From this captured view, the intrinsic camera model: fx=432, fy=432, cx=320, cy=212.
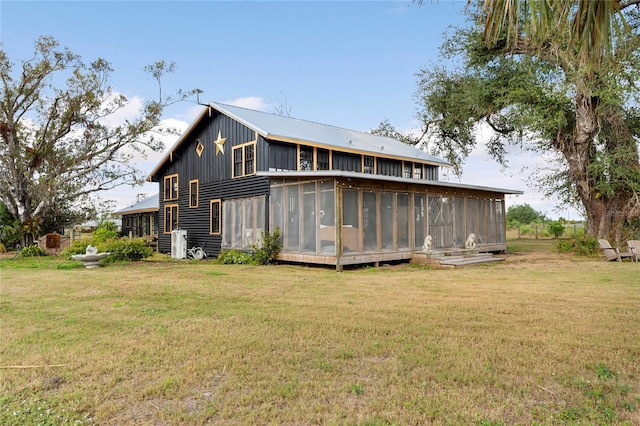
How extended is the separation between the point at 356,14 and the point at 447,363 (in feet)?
46.7

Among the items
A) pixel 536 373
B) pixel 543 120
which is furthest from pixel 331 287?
pixel 543 120

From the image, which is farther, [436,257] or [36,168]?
[36,168]

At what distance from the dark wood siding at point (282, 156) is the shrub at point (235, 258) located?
3388mm

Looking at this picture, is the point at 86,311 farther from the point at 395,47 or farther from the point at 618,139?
the point at 618,139

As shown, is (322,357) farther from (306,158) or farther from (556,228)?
(556,228)

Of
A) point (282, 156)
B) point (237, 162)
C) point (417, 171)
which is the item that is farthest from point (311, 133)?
point (417, 171)

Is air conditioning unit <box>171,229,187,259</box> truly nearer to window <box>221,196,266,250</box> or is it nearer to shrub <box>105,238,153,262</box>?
window <box>221,196,266,250</box>

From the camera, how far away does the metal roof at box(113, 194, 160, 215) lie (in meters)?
27.5

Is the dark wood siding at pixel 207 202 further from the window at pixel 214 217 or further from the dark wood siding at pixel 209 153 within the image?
the dark wood siding at pixel 209 153

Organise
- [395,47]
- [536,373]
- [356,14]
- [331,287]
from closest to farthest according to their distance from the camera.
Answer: [536,373] < [331,287] < [356,14] < [395,47]

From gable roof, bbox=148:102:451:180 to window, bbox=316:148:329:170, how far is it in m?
→ 0.39

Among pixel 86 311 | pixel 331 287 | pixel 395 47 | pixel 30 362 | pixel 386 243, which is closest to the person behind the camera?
pixel 30 362

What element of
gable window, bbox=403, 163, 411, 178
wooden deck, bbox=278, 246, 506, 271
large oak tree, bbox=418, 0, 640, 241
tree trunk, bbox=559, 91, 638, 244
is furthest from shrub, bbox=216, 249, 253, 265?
tree trunk, bbox=559, 91, 638, 244

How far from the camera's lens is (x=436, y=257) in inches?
573
